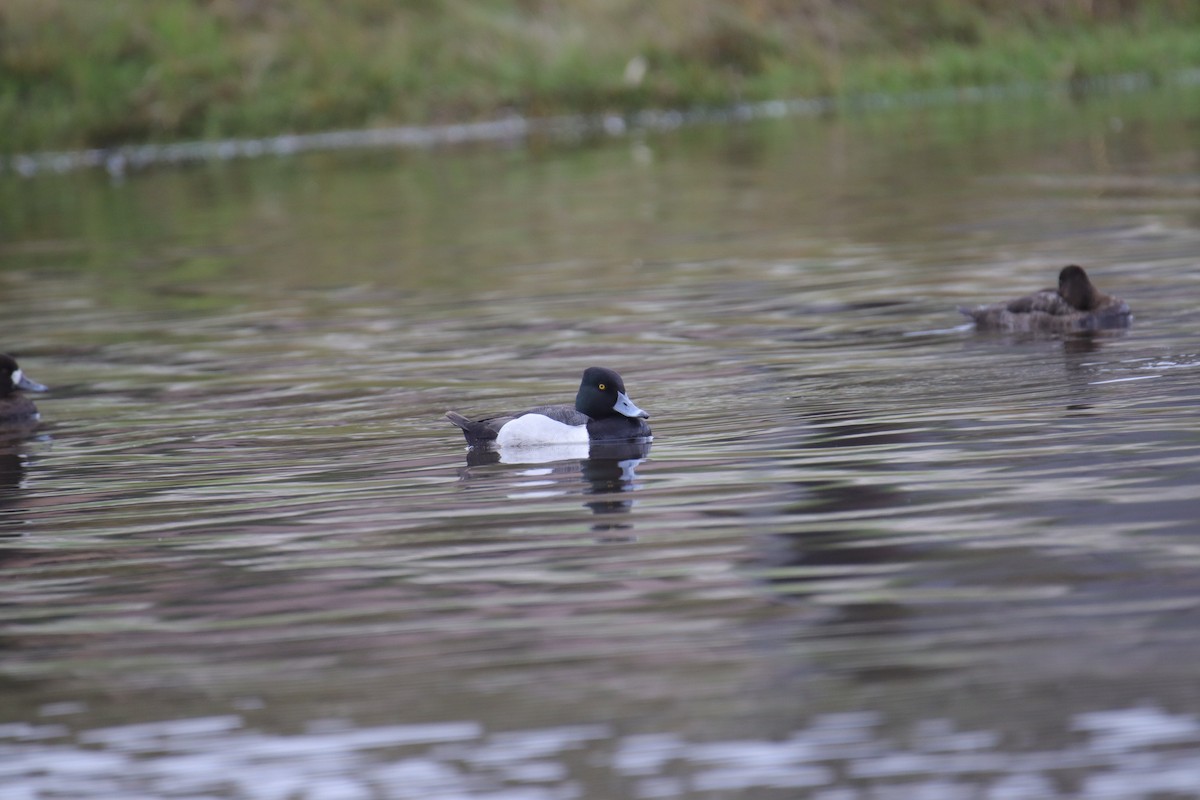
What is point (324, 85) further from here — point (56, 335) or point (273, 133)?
point (56, 335)

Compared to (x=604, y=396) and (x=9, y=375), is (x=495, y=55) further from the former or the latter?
(x=604, y=396)

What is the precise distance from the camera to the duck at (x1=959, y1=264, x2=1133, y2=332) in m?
13.1

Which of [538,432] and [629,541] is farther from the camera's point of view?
[538,432]

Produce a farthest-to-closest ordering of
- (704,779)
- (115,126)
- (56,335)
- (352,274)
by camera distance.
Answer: (115,126), (352,274), (56,335), (704,779)

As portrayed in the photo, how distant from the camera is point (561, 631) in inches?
275

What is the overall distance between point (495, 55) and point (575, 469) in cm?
3288

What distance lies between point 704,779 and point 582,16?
125 feet

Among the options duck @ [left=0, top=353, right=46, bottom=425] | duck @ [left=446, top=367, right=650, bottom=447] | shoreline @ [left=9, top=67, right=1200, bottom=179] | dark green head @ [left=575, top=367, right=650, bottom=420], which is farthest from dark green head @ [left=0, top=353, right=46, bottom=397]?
shoreline @ [left=9, top=67, right=1200, bottom=179]

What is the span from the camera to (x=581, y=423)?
1052 cm

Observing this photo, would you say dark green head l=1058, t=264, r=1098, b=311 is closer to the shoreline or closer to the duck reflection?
the duck reflection

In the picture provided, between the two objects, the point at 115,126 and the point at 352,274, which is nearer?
the point at 352,274

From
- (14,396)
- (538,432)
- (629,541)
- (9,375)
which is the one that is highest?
(9,375)

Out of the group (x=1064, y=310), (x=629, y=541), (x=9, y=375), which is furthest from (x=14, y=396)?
(x=1064, y=310)

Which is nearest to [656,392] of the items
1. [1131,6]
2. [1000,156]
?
[1000,156]
